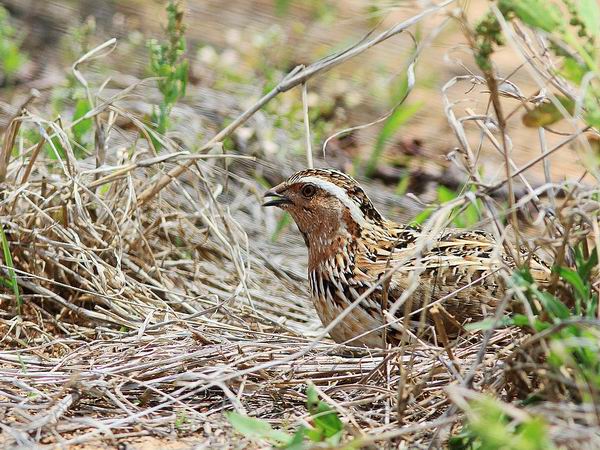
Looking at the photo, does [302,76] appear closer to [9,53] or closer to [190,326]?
[190,326]

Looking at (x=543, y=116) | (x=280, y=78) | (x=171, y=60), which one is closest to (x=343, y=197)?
(x=171, y=60)

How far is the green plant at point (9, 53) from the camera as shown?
23.3ft

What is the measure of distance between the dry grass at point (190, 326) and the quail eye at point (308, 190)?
40 cm

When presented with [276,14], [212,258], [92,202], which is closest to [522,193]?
[212,258]

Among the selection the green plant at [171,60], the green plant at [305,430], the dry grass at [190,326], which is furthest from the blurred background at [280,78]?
the green plant at [305,430]

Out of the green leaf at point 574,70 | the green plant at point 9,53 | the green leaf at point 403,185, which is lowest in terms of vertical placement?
the green leaf at point 403,185

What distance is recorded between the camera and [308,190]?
474 cm

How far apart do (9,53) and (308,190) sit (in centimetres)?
328

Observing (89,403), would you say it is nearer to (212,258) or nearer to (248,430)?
(248,430)

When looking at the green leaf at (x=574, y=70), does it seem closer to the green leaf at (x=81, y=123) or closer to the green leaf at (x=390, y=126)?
the green leaf at (x=81, y=123)

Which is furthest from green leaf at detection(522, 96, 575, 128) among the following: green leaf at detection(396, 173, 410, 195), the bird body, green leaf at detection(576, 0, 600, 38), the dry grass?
green leaf at detection(396, 173, 410, 195)

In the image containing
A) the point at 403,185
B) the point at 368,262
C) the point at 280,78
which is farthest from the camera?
the point at 280,78

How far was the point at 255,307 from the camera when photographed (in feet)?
16.7

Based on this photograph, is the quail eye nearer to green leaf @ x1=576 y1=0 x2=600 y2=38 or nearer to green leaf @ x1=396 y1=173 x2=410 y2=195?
green leaf @ x1=576 y1=0 x2=600 y2=38
